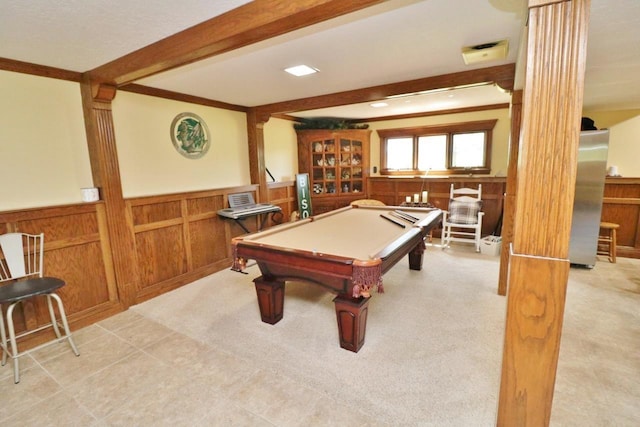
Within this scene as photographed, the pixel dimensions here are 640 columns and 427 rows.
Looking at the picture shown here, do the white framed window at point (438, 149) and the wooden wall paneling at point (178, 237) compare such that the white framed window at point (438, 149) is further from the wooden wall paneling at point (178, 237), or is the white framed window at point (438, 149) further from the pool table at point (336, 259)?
the wooden wall paneling at point (178, 237)

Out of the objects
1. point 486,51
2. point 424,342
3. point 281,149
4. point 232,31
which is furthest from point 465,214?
point 232,31

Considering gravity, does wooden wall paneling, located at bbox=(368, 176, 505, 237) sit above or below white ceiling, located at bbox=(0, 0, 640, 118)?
below

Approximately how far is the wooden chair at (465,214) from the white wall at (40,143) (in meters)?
4.89

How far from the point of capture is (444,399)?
6.21 feet

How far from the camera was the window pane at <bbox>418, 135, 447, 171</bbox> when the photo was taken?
599 centimetres

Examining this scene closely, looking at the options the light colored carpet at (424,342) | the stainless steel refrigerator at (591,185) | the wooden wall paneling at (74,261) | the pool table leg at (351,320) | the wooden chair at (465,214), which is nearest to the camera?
the light colored carpet at (424,342)

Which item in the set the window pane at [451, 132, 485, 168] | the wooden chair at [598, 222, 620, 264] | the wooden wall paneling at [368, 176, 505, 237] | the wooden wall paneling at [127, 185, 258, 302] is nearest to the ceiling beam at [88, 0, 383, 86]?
the wooden wall paneling at [127, 185, 258, 302]

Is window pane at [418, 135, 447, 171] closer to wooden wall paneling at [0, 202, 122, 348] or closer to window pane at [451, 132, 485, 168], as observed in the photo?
window pane at [451, 132, 485, 168]

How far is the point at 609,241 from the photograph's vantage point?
4387 millimetres

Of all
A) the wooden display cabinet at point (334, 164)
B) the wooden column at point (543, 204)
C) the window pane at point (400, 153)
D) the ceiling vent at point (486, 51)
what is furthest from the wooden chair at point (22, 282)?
the window pane at point (400, 153)

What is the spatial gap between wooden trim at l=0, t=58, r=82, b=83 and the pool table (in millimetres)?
2176

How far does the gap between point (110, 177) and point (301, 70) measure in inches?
87.1

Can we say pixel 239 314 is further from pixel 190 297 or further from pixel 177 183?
pixel 177 183

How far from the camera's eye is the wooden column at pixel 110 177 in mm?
2900
